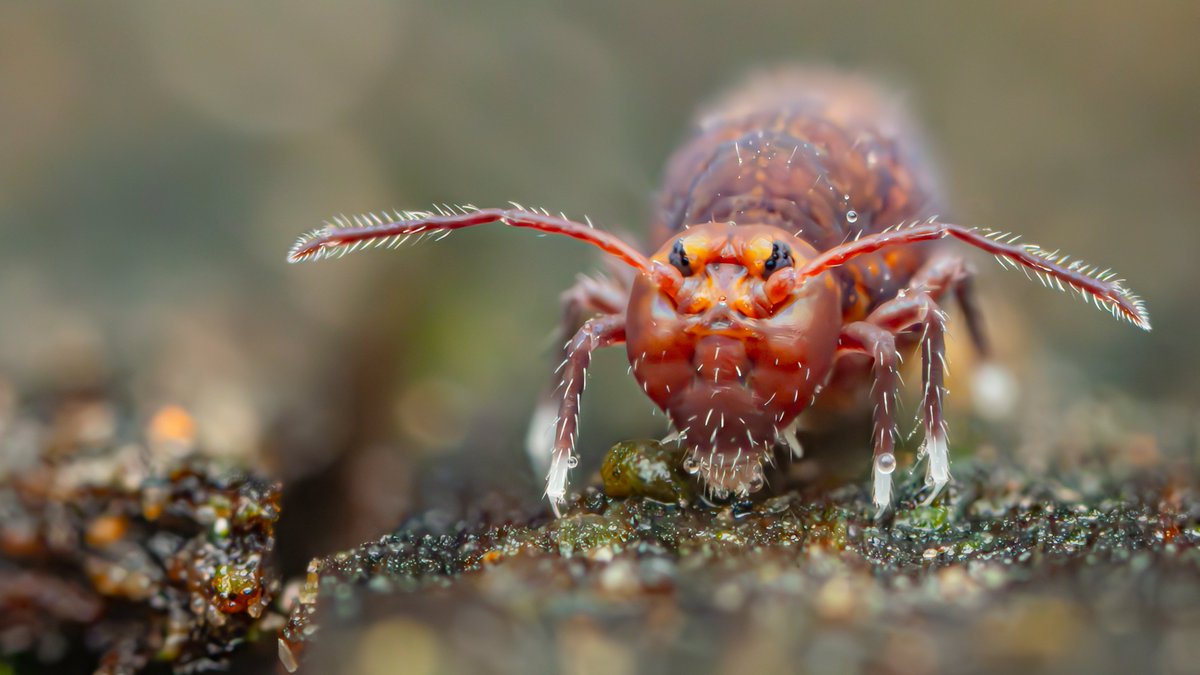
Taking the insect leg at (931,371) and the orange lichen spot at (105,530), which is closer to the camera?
the insect leg at (931,371)

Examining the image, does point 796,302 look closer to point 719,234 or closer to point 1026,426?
point 719,234

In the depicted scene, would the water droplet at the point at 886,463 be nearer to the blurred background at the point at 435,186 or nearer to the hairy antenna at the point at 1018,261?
the hairy antenna at the point at 1018,261

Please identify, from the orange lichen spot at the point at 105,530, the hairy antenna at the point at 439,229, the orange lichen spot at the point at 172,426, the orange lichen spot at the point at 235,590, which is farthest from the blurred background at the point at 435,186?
the hairy antenna at the point at 439,229

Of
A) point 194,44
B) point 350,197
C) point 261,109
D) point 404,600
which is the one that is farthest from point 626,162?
point 404,600

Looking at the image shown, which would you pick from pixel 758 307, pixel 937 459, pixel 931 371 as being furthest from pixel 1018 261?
pixel 758 307

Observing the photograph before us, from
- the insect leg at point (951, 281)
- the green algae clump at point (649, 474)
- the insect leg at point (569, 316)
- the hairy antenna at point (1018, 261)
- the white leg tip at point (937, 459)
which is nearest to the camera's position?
the hairy antenna at point (1018, 261)

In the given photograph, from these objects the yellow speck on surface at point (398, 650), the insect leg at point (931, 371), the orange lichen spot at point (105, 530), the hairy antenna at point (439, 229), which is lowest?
the yellow speck on surface at point (398, 650)

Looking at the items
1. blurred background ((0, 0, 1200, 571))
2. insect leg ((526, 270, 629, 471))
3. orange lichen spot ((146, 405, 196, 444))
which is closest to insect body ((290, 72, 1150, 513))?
insect leg ((526, 270, 629, 471))

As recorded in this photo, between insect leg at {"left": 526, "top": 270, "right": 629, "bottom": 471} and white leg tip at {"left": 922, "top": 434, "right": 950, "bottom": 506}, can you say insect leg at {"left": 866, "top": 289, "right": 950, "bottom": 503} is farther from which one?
insect leg at {"left": 526, "top": 270, "right": 629, "bottom": 471}
